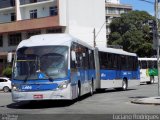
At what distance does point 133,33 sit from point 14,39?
68.4 feet

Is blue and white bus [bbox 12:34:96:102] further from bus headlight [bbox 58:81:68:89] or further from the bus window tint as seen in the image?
the bus window tint

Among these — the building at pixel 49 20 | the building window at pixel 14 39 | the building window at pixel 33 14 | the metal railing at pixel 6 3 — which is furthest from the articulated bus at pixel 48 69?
the metal railing at pixel 6 3

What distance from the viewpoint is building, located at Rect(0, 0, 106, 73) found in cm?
5562

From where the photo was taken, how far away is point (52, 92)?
1945 centimetres

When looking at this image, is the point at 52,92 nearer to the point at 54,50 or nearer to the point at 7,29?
the point at 54,50

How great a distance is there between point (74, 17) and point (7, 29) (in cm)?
996

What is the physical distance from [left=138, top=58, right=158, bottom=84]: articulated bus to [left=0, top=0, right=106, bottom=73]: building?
10588 millimetres

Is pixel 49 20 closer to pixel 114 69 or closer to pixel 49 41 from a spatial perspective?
pixel 114 69

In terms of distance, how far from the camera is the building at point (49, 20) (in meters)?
55.6

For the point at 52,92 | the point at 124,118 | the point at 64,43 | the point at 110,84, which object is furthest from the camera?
the point at 110,84

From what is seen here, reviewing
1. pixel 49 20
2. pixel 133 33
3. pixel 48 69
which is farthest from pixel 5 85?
pixel 133 33

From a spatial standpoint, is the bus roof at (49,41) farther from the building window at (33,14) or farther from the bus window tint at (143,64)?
the building window at (33,14)

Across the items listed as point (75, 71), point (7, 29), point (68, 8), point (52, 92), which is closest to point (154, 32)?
point (75, 71)

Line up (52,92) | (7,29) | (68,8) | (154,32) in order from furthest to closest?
(7,29) < (68,8) < (154,32) < (52,92)
